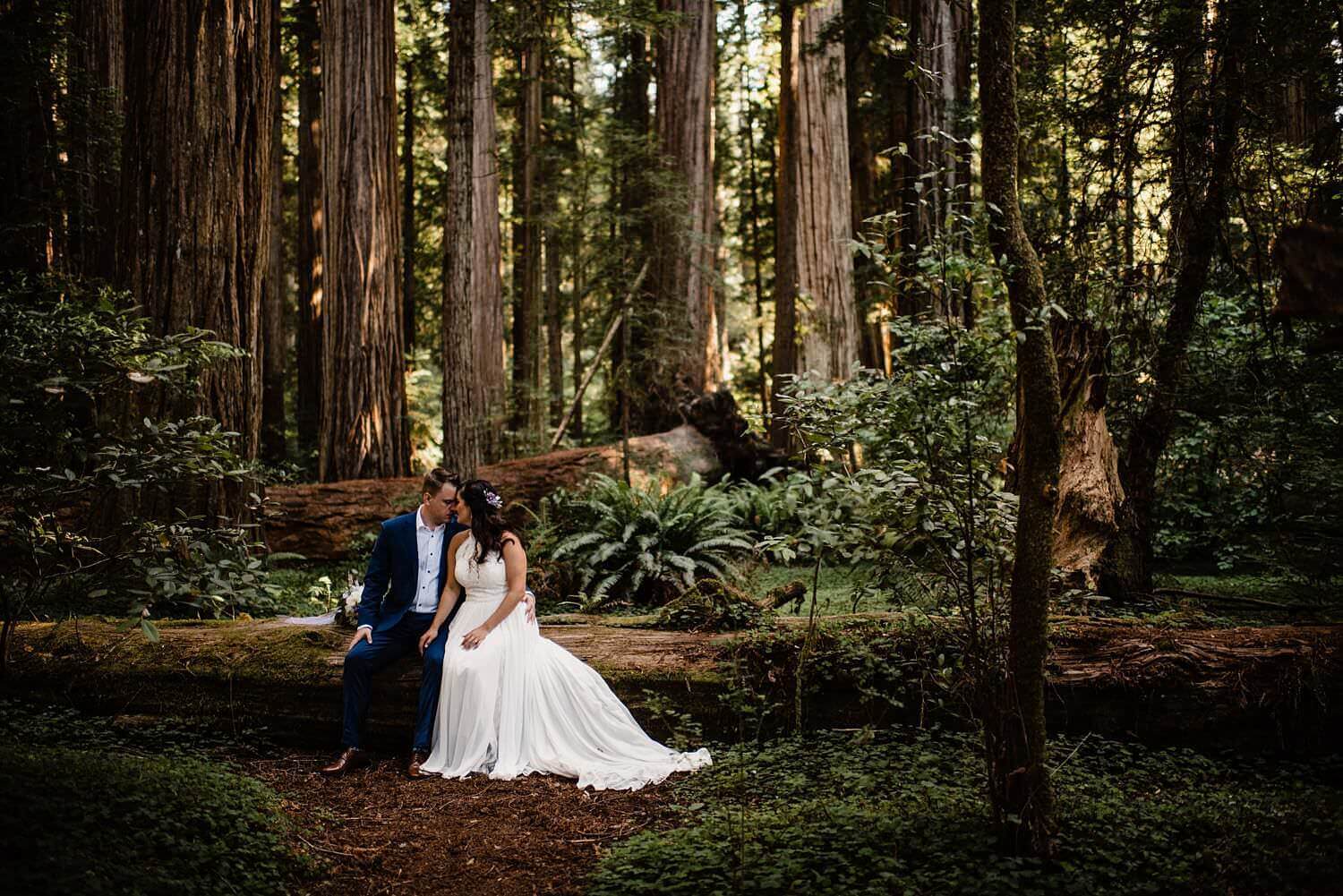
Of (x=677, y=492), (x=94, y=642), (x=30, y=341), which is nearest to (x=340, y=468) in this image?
(x=677, y=492)

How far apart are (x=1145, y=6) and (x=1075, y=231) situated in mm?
1910

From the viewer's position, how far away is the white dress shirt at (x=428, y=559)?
6539mm

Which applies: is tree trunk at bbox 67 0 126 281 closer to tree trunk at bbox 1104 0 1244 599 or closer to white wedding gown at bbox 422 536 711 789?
white wedding gown at bbox 422 536 711 789

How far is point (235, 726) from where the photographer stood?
6105 mm

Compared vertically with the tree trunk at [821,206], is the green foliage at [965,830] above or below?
below

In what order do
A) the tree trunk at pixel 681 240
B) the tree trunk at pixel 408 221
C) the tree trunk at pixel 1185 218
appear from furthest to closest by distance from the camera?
the tree trunk at pixel 408 221 → the tree trunk at pixel 681 240 → the tree trunk at pixel 1185 218

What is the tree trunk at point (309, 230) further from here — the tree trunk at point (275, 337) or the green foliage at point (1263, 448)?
Answer: the green foliage at point (1263, 448)

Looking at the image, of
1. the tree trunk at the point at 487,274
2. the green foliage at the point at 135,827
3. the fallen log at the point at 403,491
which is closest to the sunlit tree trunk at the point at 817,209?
the fallen log at the point at 403,491

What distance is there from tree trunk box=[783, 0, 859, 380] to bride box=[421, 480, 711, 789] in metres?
8.81

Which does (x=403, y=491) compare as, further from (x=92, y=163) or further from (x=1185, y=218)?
(x=1185, y=218)

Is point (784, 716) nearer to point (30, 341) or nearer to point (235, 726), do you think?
point (235, 726)

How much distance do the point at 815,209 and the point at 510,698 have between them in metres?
10.7

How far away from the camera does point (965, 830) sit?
4027 mm

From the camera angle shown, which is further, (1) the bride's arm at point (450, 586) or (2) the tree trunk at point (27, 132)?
(2) the tree trunk at point (27, 132)
